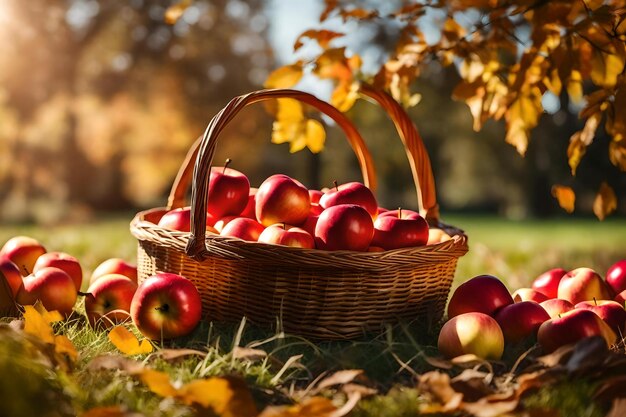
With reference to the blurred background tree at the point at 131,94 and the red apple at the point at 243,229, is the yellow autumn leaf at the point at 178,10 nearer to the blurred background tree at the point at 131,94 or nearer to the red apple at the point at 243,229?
the red apple at the point at 243,229

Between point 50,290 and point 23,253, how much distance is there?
1.64ft

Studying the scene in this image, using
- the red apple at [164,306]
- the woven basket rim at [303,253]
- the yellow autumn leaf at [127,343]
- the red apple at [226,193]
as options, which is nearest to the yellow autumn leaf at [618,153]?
the woven basket rim at [303,253]

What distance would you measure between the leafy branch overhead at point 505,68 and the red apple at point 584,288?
1.11 feet

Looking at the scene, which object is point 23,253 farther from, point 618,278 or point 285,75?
point 618,278

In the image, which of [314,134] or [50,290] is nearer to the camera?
[50,290]

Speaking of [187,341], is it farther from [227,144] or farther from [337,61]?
[227,144]

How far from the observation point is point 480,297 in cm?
236

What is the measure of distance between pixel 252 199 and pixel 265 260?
66 cm

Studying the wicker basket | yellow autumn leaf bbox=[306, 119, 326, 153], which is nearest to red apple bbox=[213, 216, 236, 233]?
the wicker basket

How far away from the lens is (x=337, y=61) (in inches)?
94.3

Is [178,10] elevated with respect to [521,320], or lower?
elevated

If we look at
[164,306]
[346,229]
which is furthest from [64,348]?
[346,229]

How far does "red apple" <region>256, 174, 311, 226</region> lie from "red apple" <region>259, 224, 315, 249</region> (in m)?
0.10

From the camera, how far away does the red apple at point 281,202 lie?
7.95 feet
